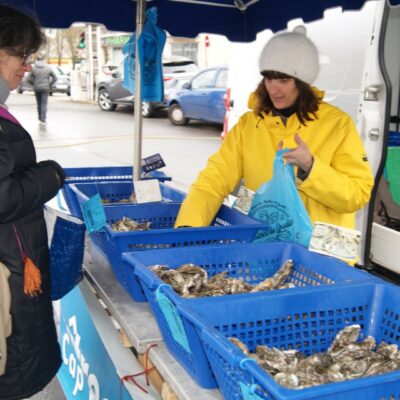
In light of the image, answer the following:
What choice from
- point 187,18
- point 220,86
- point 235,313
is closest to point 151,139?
point 220,86

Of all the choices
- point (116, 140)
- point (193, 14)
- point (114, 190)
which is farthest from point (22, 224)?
point (116, 140)

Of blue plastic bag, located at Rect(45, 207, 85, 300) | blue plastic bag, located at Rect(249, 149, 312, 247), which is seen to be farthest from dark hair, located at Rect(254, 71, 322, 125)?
blue plastic bag, located at Rect(45, 207, 85, 300)

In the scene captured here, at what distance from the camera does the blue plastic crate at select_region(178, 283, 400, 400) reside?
0.97m

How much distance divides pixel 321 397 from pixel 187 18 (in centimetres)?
276

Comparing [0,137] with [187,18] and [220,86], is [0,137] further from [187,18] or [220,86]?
[220,86]

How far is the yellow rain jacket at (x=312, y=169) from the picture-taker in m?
1.98

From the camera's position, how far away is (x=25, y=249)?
1706mm

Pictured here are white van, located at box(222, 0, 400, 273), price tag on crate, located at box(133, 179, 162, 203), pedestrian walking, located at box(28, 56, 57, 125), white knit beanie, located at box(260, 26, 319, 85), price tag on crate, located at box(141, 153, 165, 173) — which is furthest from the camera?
pedestrian walking, located at box(28, 56, 57, 125)

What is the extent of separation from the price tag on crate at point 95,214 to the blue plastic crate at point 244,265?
0.36 m

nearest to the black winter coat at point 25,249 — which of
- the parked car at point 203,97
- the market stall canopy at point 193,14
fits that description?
the market stall canopy at point 193,14

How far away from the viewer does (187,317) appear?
119 cm

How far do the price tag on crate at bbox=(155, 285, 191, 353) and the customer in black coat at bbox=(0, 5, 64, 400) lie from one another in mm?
570

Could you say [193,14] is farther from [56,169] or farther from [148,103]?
[148,103]

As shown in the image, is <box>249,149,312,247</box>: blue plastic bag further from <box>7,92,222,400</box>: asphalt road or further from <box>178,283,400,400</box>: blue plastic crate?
<box>7,92,222,400</box>: asphalt road
